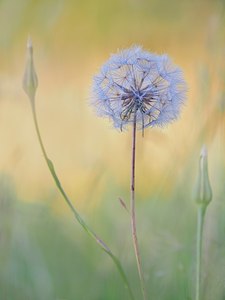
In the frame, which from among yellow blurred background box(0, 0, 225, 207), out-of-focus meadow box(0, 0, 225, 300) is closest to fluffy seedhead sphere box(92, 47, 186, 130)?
out-of-focus meadow box(0, 0, 225, 300)

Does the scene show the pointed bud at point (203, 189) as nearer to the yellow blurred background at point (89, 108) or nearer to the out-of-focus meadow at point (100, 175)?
the out-of-focus meadow at point (100, 175)

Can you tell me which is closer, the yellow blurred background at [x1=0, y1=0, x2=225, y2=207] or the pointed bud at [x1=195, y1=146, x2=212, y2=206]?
the pointed bud at [x1=195, y1=146, x2=212, y2=206]

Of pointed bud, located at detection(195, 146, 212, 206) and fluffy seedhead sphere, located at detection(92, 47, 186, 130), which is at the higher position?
fluffy seedhead sphere, located at detection(92, 47, 186, 130)

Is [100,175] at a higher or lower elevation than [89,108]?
lower

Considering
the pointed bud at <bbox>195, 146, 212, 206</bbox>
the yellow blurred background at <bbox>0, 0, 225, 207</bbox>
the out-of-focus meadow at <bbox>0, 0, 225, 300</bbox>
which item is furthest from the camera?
the yellow blurred background at <bbox>0, 0, 225, 207</bbox>

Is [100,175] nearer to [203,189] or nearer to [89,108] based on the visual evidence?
[89,108]

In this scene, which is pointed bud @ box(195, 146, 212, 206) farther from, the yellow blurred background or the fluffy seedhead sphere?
the yellow blurred background

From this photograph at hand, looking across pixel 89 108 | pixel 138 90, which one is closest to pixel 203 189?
pixel 138 90

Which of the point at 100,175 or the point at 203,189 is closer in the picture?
the point at 203,189
